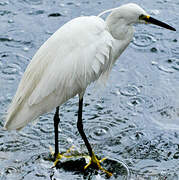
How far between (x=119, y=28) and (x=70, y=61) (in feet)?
1.45

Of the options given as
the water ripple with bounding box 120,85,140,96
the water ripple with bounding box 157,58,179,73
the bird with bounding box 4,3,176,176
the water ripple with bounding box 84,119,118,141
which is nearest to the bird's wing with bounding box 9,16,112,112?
the bird with bounding box 4,3,176,176

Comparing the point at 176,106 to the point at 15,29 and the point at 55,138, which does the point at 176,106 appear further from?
the point at 15,29

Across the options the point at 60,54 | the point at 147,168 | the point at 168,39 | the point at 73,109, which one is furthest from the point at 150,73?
the point at 60,54

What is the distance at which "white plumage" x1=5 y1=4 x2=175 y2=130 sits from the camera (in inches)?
117

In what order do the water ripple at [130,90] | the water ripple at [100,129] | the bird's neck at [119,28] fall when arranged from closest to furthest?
the bird's neck at [119,28] → the water ripple at [100,129] → the water ripple at [130,90]

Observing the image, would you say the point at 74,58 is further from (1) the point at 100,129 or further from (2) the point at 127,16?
(1) the point at 100,129

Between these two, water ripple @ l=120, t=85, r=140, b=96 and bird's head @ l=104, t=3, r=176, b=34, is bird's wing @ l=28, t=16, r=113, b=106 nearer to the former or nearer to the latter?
bird's head @ l=104, t=3, r=176, b=34

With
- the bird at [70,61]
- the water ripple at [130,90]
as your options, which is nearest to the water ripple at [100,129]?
the water ripple at [130,90]

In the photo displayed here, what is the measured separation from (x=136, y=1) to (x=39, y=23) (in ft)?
4.12

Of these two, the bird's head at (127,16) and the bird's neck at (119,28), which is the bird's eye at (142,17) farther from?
the bird's neck at (119,28)

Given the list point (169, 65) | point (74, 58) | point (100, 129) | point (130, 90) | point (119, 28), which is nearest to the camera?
point (74, 58)

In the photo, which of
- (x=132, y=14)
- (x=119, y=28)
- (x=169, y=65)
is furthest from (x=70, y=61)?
(x=169, y=65)

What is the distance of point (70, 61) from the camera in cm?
296

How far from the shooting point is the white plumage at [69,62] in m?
2.97
